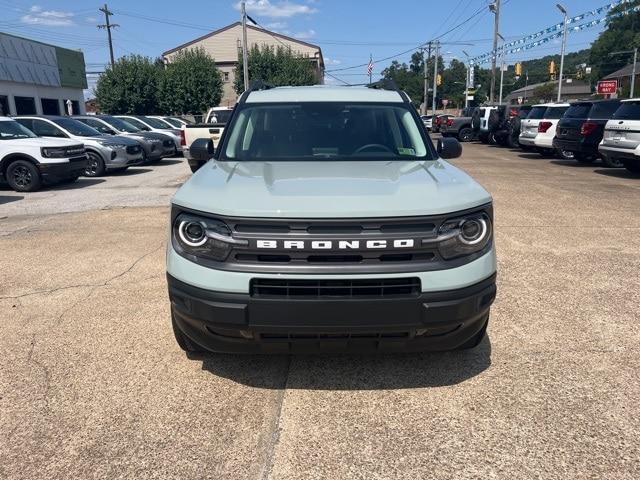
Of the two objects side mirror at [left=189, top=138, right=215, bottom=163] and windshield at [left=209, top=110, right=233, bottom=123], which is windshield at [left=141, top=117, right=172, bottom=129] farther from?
side mirror at [left=189, top=138, right=215, bottom=163]

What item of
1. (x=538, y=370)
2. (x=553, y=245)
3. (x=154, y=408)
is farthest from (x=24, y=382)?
(x=553, y=245)

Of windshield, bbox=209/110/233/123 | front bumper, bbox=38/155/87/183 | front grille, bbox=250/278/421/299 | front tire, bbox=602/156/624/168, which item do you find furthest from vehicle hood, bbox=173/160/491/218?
windshield, bbox=209/110/233/123

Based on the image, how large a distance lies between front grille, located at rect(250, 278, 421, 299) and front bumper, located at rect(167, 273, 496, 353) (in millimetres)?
32

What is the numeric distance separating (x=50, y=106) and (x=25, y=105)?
3345mm

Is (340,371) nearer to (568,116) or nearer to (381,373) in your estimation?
(381,373)

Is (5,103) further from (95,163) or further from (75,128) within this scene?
(95,163)

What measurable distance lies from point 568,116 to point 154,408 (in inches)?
592

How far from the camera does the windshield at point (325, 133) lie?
394 centimetres

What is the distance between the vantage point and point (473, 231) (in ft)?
9.20

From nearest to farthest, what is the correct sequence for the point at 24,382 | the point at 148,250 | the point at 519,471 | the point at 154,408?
the point at 519,471, the point at 154,408, the point at 24,382, the point at 148,250

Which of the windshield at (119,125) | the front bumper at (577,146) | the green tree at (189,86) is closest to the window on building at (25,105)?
the green tree at (189,86)

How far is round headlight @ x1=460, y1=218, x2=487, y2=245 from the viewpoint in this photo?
276 cm

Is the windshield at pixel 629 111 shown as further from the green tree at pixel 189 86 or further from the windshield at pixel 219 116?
the green tree at pixel 189 86

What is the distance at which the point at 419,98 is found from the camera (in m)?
112
